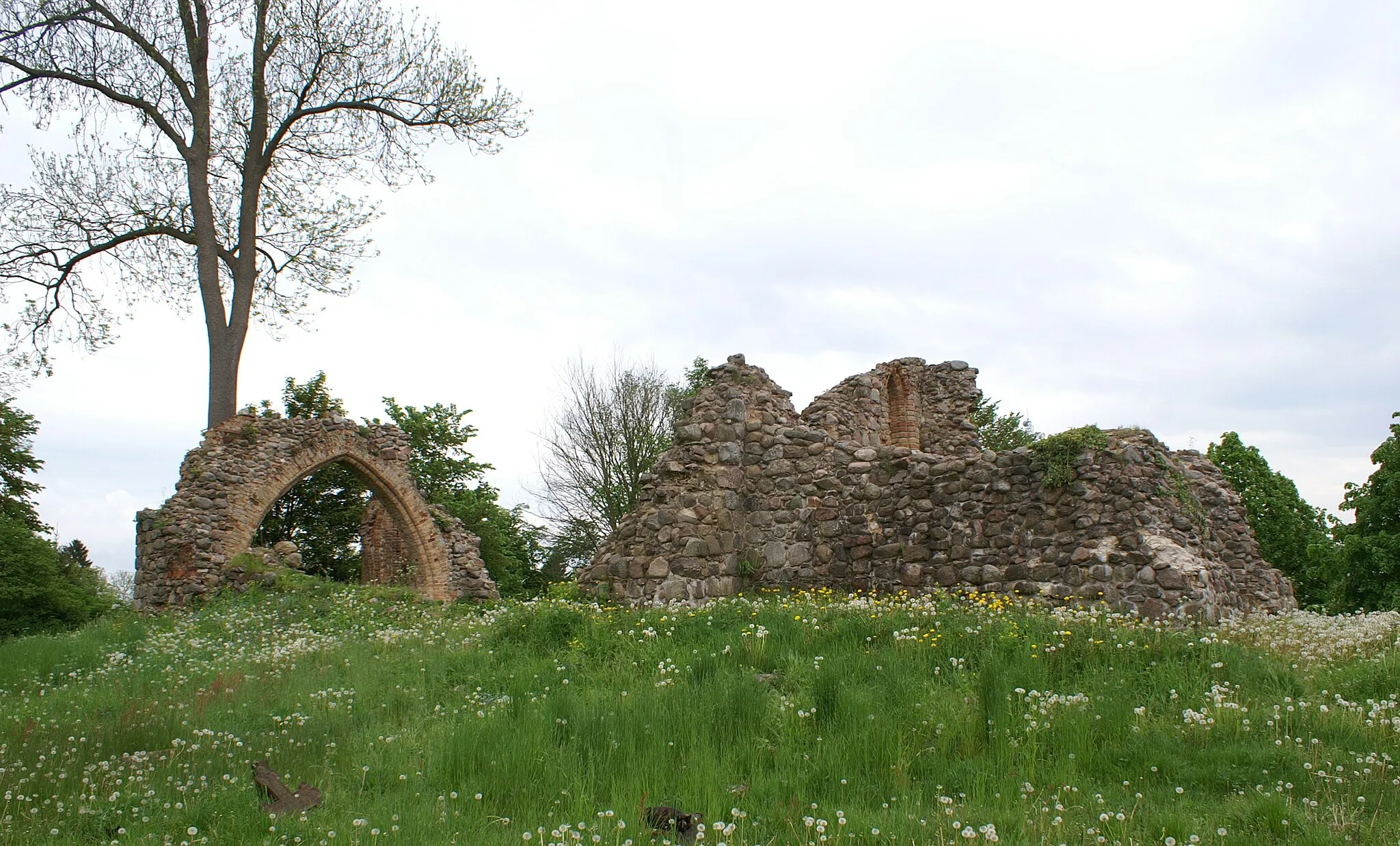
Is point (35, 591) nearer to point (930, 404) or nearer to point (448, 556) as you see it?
point (448, 556)

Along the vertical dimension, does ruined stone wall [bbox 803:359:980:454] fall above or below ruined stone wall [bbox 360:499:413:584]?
above

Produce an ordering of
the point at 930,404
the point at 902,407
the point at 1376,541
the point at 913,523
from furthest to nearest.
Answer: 1. the point at 930,404
2. the point at 902,407
3. the point at 1376,541
4. the point at 913,523

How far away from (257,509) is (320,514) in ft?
31.0

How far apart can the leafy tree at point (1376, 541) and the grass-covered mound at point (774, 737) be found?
6746mm

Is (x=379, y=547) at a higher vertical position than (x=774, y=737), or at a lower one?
higher

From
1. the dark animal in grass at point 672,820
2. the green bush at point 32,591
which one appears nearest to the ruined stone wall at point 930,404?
the dark animal in grass at point 672,820

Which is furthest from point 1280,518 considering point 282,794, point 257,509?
point 257,509

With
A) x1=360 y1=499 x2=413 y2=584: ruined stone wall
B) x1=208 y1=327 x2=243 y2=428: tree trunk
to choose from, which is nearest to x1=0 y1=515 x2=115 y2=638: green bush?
x1=208 y1=327 x2=243 y2=428: tree trunk

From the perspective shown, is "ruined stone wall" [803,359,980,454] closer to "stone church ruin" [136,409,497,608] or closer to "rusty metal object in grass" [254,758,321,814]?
"stone church ruin" [136,409,497,608]

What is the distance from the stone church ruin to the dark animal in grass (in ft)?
49.5

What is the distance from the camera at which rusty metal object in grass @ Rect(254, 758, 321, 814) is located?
4719 mm

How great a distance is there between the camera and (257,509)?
59.9 feet

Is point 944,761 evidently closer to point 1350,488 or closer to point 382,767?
point 382,767

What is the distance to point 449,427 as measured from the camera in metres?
29.8
